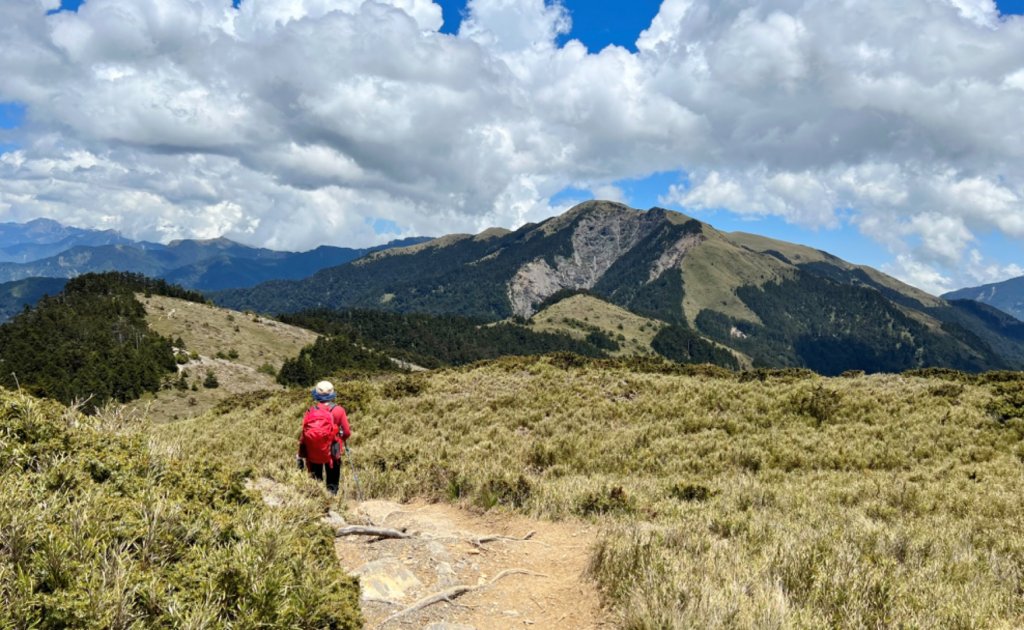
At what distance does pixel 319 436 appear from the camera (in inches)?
388

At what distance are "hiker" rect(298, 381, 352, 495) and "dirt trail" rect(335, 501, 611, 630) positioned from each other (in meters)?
1.50

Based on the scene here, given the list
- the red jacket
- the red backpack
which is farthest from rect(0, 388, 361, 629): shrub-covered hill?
the red jacket

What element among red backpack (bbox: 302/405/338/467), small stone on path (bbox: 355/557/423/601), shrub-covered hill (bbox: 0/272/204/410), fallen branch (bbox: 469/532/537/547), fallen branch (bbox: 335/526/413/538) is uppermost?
red backpack (bbox: 302/405/338/467)

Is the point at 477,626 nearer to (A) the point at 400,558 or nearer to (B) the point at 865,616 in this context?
(A) the point at 400,558

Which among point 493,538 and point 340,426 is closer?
point 493,538

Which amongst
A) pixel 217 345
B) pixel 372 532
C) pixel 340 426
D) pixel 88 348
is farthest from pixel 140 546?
pixel 217 345

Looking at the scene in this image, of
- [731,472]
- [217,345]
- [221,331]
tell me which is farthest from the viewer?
[221,331]

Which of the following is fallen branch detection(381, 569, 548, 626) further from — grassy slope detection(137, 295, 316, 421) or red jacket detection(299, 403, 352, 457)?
grassy slope detection(137, 295, 316, 421)

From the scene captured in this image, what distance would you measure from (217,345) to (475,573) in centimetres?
11371

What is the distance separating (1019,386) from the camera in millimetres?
18688

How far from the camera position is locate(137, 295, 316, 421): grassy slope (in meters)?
78.4

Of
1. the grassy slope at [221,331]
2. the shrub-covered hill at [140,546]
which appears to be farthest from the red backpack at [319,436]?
the grassy slope at [221,331]

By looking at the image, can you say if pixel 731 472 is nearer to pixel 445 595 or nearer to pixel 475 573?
pixel 475 573

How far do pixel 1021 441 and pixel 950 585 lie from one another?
40.9 ft
